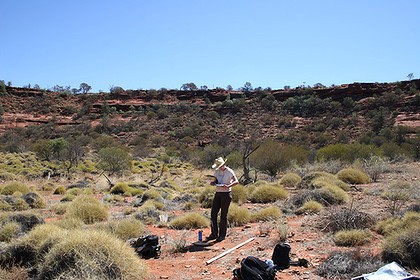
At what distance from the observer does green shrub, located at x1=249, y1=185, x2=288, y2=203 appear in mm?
14898

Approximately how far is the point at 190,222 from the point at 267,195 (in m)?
4.68

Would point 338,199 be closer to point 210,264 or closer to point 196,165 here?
point 210,264

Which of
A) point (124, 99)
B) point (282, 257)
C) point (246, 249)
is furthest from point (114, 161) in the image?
point (124, 99)

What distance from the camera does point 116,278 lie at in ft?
20.4

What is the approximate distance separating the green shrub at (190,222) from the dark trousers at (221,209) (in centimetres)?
178

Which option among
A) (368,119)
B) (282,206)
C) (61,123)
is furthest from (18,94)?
(282,206)

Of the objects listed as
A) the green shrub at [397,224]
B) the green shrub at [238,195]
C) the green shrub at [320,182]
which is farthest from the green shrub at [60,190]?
the green shrub at [397,224]

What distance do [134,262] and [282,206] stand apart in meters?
7.19

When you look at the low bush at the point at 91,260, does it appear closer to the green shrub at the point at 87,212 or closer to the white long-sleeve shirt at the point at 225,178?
the white long-sleeve shirt at the point at 225,178

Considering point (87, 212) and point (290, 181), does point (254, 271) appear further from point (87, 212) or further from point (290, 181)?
point (290, 181)

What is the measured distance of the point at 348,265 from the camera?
253 inches

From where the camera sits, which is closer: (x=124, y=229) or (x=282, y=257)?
(x=282, y=257)

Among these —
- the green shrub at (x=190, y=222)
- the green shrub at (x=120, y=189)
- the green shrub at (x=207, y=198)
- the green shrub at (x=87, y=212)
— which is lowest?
the green shrub at (x=120, y=189)

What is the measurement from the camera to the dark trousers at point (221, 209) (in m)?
8.98
